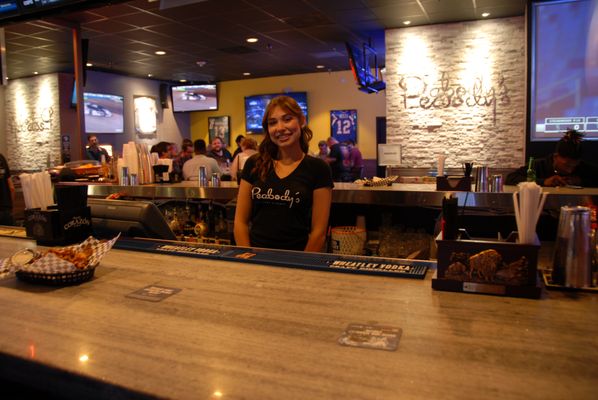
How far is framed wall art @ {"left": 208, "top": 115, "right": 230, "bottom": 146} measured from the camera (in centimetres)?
1268

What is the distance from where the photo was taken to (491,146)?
6.86m

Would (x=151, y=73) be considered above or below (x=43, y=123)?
above

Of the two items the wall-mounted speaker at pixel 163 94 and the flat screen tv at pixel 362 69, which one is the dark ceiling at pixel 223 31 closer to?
the flat screen tv at pixel 362 69

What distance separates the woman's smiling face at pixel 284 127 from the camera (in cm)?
216

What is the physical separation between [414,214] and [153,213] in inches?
74.7

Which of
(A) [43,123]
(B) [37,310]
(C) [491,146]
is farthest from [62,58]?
(B) [37,310]

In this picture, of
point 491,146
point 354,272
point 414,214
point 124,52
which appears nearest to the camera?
point 354,272

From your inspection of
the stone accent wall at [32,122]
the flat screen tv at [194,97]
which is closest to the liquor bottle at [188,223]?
the stone accent wall at [32,122]

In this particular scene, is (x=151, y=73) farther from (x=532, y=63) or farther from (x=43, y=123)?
(x=532, y=63)

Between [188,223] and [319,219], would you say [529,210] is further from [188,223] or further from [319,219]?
[188,223]

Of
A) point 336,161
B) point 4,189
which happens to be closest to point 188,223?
point 4,189

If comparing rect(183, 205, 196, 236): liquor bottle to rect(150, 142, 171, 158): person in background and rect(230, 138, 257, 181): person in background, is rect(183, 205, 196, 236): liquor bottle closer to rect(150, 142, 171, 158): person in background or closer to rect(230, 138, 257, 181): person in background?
rect(230, 138, 257, 181): person in background

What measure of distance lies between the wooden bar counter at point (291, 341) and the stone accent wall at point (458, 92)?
5873 millimetres

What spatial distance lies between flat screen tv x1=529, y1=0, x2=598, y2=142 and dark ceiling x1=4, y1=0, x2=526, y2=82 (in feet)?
2.08
